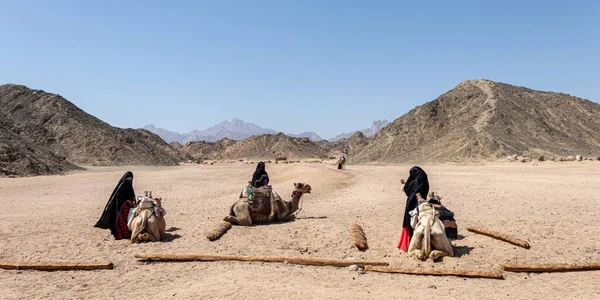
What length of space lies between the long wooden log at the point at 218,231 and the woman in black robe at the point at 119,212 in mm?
2018

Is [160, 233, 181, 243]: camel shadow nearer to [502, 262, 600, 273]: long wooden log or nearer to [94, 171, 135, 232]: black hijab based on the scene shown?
[94, 171, 135, 232]: black hijab

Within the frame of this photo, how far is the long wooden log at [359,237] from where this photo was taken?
923 cm

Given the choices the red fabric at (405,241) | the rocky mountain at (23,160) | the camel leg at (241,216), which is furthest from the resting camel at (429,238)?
the rocky mountain at (23,160)

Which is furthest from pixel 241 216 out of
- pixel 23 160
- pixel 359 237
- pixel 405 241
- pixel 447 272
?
pixel 23 160

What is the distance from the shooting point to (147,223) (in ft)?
33.0

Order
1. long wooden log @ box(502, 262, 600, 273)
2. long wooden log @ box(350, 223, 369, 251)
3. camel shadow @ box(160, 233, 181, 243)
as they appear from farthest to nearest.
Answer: camel shadow @ box(160, 233, 181, 243)
long wooden log @ box(350, 223, 369, 251)
long wooden log @ box(502, 262, 600, 273)

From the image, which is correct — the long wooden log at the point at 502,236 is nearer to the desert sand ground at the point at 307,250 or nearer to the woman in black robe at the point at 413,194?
the desert sand ground at the point at 307,250

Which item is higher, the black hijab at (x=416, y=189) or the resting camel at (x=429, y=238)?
the black hijab at (x=416, y=189)

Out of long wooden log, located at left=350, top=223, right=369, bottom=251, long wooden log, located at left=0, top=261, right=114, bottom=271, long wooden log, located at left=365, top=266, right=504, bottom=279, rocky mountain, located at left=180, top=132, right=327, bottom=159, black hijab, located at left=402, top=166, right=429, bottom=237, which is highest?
rocky mountain, located at left=180, top=132, right=327, bottom=159

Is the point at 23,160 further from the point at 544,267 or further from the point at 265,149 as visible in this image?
the point at 265,149

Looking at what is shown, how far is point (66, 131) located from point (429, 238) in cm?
6243

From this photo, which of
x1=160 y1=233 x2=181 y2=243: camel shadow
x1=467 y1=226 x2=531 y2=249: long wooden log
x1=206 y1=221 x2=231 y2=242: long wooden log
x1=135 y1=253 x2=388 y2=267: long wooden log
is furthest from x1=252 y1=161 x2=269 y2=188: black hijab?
x1=467 y1=226 x2=531 y2=249: long wooden log

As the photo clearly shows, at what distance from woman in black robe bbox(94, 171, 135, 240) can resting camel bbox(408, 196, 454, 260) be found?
6820 millimetres

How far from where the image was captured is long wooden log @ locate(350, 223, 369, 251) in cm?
923
